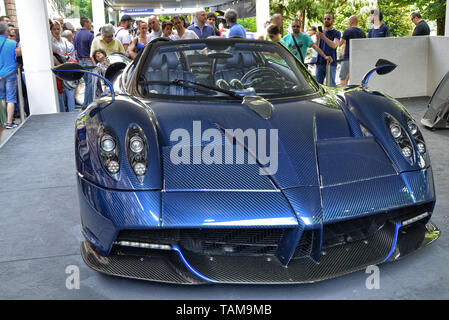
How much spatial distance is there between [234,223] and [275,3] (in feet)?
89.3

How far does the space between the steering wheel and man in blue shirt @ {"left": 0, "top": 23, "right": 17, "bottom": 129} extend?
4.94 m

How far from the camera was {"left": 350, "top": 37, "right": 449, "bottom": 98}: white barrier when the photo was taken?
27.6 feet

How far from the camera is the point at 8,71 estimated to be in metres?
7.28

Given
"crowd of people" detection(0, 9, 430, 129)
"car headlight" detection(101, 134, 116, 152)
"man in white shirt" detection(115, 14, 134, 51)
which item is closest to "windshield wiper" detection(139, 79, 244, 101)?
"car headlight" detection(101, 134, 116, 152)

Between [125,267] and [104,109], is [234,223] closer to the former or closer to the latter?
[125,267]

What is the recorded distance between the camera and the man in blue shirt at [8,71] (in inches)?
284

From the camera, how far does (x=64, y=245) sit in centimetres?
299

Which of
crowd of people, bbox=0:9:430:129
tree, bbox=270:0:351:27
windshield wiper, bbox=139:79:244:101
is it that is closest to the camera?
windshield wiper, bbox=139:79:244:101

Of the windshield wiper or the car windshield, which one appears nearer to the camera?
the windshield wiper

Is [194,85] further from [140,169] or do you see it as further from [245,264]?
[245,264]

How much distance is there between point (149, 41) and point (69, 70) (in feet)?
11.9

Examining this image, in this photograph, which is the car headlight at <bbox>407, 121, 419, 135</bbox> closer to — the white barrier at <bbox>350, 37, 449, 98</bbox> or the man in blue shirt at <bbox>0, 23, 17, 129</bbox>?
the white barrier at <bbox>350, 37, 449, 98</bbox>

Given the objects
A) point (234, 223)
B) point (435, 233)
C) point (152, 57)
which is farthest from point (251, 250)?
point (152, 57)

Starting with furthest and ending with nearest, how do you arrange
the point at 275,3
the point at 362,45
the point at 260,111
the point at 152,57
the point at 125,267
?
the point at 275,3, the point at 362,45, the point at 152,57, the point at 260,111, the point at 125,267
